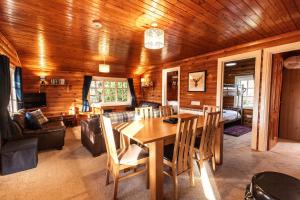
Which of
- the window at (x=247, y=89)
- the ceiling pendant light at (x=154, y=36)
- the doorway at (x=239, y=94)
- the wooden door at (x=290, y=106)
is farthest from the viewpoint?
the window at (x=247, y=89)

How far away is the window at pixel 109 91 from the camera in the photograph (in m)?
6.34

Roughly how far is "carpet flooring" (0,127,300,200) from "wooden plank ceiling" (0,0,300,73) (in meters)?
2.30

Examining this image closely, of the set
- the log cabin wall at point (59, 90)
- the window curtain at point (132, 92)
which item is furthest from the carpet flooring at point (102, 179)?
the window curtain at point (132, 92)

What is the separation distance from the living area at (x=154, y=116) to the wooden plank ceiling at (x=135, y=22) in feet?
0.06

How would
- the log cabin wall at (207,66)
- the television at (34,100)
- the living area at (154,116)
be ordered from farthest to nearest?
the television at (34,100) < the log cabin wall at (207,66) < the living area at (154,116)

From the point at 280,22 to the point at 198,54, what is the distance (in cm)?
209

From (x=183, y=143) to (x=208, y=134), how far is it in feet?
1.85

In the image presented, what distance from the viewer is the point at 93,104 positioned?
615 cm

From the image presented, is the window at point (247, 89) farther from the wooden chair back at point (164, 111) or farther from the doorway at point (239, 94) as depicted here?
the wooden chair back at point (164, 111)

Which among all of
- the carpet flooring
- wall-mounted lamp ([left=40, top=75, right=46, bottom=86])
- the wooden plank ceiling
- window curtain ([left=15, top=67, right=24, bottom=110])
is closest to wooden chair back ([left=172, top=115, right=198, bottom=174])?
the carpet flooring

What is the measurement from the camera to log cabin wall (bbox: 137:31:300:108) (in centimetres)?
299

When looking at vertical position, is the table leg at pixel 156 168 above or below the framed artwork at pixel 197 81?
below

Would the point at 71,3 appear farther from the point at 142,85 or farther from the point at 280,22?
the point at 142,85

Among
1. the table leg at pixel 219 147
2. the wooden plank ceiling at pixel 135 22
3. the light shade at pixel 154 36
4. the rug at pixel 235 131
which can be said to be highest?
the wooden plank ceiling at pixel 135 22
